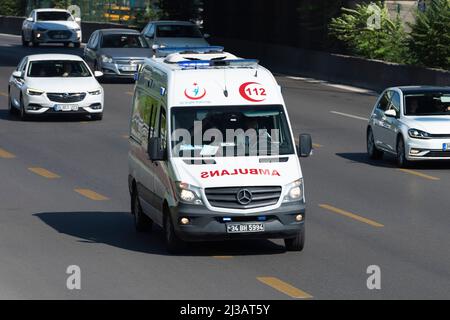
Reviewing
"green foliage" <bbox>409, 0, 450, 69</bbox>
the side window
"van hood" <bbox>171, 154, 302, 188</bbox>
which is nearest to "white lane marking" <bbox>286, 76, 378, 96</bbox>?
"green foliage" <bbox>409, 0, 450, 69</bbox>

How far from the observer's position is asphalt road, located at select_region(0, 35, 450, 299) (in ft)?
49.6

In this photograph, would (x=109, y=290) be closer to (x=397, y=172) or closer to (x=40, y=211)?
(x=40, y=211)

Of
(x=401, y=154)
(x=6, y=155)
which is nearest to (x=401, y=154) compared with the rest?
(x=401, y=154)

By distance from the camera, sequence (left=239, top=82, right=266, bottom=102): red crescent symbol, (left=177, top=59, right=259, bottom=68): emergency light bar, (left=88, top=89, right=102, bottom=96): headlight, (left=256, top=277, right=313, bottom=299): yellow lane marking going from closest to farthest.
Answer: (left=256, top=277, right=313, bottom=299): yellow lane marking, (left=239, top=82, right=266, bottom=102): red crescent symbol, (left=177, top=59, right=259, bottom=68): emergency light bar, (left=88, top=89, right=102, bottom=96): headlight

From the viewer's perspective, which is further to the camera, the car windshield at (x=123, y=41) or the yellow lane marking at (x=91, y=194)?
the car windshield at (x=123, y=41)

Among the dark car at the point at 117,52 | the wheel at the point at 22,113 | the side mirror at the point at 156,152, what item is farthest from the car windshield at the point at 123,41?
the side mirror at the point at 156,152

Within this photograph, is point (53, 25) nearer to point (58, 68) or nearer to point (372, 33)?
point (372, 33)

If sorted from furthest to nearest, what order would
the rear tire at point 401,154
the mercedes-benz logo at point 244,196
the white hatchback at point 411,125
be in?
1. the rear tire at point 401,154
2. the white hatchback at point 411,125
3. the mercedes-benz logo at point 244,196

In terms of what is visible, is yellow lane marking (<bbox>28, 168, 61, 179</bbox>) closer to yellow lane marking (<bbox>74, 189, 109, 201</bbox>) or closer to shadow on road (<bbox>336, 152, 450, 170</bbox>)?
yellow lane marking (<bbox>74, 189, 109, 201</bbox>)

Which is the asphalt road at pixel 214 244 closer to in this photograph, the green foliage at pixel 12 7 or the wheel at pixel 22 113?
the wheel at pixel 22 113

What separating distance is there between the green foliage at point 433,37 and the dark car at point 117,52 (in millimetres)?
8540

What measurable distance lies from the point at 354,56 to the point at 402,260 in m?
33.0

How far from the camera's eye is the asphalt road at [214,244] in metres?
15.1

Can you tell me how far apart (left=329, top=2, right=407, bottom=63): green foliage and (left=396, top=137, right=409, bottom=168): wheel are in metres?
20.5
